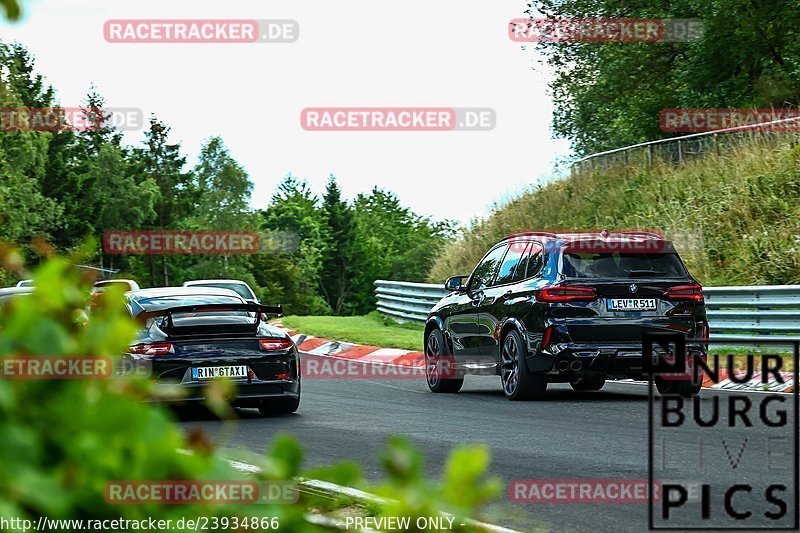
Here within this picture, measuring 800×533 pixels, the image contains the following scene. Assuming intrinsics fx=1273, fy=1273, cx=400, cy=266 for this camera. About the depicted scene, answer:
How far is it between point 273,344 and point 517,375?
281 cm

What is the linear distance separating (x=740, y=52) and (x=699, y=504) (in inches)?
1169

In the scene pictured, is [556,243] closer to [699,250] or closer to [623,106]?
[699,250]

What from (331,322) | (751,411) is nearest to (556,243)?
(751,411)

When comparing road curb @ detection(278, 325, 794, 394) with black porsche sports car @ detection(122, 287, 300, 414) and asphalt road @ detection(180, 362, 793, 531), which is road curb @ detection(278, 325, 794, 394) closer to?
asphalt road @ detection(180, 362, 793, 531)

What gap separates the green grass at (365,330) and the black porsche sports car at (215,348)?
33.9 ft

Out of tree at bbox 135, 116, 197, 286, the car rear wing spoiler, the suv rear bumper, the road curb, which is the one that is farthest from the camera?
tree at bbox 135, 116, 197, 286

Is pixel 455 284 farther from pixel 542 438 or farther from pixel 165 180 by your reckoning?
pixel 165 180

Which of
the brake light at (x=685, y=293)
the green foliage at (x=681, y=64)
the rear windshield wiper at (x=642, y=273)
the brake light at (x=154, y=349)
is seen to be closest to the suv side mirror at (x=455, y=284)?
the rear windshield wiper at (x=642, y=273)

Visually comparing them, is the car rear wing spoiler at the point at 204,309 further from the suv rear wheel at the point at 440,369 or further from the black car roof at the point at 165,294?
the suv rear wheel at the point at 440,369

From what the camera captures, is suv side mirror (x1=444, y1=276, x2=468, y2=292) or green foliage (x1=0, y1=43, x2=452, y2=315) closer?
suv side mirror (x1=444, y1=276, x2=468, y2=292)

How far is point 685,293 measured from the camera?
44.7ft

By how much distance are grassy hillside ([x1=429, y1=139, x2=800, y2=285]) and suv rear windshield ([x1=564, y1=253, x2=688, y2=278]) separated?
8349 millimetres

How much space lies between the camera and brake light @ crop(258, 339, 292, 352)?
12.9 m

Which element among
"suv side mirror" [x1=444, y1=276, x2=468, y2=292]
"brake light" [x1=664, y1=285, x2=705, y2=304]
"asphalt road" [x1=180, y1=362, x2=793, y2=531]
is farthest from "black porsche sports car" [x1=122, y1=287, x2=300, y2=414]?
"brake light" [x1=664, y1=285, x2=705, y2=304]
